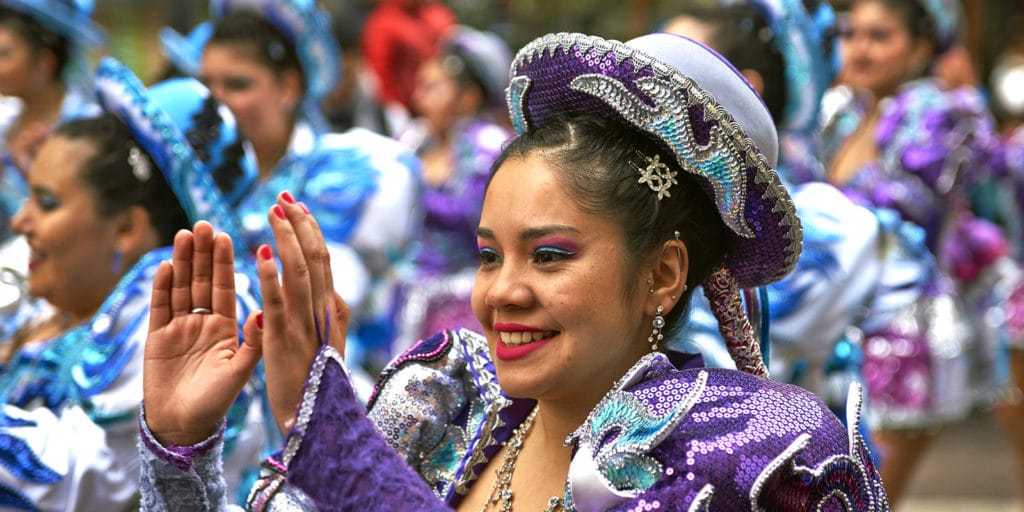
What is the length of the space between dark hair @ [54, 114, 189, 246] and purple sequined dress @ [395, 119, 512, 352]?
3190 mm

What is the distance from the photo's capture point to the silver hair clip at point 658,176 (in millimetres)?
2232

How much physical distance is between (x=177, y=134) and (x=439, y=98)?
206 inches

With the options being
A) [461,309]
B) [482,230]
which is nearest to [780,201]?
[482,230]

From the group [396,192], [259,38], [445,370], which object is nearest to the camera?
[445,370]

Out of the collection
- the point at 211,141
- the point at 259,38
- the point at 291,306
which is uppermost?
the point at 291,306

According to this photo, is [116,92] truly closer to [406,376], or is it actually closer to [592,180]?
[406,376]

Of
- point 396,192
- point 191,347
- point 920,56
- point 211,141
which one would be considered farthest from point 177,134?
point 920,56

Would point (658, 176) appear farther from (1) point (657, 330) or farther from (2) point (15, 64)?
(2) point (15, 64)

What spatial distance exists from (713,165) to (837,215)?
1671 mm

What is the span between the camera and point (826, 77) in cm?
418

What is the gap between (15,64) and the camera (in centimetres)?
544

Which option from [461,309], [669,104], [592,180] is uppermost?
[669,104]

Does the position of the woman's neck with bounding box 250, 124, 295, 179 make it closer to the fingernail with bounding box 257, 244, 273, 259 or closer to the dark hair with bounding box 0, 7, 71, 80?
the dark hair with bounding box 0, 7, 71, 80

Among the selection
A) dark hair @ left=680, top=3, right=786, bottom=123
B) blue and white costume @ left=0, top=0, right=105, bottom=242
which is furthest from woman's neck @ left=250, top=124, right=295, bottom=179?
dark hair @ left=680, top=3, right=786, bottom=123
